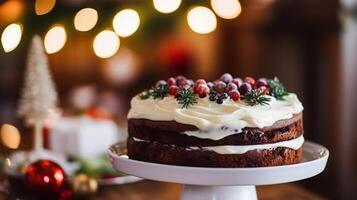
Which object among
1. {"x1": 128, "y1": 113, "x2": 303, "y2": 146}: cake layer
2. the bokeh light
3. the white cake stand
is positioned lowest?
the bokeh light

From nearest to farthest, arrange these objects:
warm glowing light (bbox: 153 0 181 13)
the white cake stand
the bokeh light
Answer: the white cake stand < warm glowing light (bbox: 153 0 181 13) < the bokeh light

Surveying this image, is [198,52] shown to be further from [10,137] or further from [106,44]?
[10,137]

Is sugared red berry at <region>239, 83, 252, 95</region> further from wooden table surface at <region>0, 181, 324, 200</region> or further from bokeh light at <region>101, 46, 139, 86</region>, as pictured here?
bokeh light at <region>101, 46, 139, 86</region>

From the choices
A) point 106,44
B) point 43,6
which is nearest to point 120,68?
point 106,44

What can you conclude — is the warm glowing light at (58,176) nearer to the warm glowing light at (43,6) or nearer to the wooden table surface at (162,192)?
the wooden table surface at (162,192)

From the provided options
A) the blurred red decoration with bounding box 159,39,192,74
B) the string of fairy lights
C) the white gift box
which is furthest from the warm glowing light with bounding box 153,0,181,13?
the blurred red decoration with bounding box 159,39,192,74

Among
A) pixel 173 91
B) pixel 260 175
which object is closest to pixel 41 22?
pixel 173 91

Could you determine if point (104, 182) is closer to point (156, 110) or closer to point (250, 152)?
point (156, 110)

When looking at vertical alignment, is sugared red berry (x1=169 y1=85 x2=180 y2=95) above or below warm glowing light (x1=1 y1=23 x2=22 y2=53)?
below

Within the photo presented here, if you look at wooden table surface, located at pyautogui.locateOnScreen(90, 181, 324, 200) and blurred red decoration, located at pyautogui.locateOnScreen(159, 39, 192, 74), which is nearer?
wooden table surface, located at pyautogui.locateOnScreen(90, 181, 324, 200)
